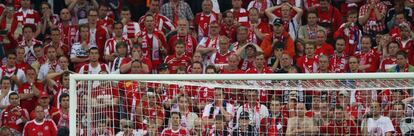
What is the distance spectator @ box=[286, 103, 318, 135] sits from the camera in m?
12.5

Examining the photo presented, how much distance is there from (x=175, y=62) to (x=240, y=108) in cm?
470

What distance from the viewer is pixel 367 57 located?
17.3 metres

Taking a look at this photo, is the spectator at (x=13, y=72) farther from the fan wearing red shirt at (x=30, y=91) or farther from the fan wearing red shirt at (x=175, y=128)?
the fan wearing red shirt at (x=175, y=128)

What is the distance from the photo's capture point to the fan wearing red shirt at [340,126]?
12.6m

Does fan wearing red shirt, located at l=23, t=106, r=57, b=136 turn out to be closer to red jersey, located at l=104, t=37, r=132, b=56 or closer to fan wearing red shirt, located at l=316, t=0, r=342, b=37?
red jersey, located at l=104, t=37, r=132, b=56

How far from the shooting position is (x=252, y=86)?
1245cm

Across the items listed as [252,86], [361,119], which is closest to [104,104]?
[252,86]

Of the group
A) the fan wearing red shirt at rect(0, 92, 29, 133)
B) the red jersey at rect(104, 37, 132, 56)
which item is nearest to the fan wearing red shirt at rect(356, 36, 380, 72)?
the red jersey at rect(104, 37, 132, 56)

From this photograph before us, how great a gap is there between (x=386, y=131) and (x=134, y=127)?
240 centimetres

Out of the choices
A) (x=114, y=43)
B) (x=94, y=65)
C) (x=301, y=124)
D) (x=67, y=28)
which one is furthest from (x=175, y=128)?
(x=67, y=28)

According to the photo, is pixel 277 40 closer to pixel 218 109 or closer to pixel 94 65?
pixel 94 65

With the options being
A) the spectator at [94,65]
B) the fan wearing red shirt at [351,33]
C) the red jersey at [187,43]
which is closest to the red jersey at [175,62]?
the red jersey at [187,43]

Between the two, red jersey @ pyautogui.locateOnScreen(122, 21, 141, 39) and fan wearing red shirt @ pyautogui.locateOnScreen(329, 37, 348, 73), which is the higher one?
red jersey @ pyautogui.locateOnScreen(122, 21, 141, 39)

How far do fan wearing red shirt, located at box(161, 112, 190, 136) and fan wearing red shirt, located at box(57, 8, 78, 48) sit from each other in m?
5.92
